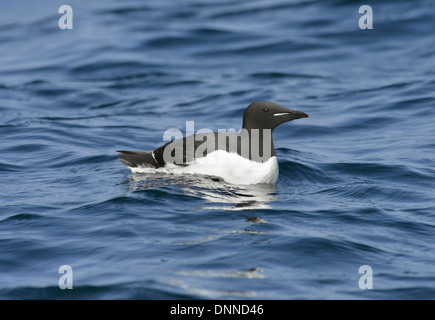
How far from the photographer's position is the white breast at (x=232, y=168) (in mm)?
8570

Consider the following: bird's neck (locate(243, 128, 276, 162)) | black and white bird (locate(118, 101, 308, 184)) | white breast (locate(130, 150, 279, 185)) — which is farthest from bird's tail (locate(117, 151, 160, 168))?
bird's neck (locate(243, 128, 276, 162))

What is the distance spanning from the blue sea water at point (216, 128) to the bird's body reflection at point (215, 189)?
33 millimetres

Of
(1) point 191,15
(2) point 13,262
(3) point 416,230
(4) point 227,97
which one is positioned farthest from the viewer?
(1) point 191,15

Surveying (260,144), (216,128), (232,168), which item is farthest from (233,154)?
(216,128)

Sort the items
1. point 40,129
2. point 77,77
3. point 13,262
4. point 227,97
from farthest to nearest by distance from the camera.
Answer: point 77,77, point 227,97, point 40,129, point 13,262

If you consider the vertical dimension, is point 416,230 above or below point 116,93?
below

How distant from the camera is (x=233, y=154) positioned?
28.2ft

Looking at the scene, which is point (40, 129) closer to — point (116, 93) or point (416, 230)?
point (116, 93)

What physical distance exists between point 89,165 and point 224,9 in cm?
1283

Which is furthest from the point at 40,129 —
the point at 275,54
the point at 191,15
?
the point at 191,15

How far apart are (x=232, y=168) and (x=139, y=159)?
4.34ft

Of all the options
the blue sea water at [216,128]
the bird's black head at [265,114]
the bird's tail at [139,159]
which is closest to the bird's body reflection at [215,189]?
the blue sea water at [216,128]

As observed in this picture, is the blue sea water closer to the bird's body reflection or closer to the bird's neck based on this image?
the bird's body reflection

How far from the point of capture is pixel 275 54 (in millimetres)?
18000
